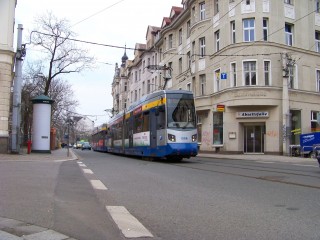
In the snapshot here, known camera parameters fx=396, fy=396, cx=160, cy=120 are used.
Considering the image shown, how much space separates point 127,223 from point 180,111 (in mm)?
13509

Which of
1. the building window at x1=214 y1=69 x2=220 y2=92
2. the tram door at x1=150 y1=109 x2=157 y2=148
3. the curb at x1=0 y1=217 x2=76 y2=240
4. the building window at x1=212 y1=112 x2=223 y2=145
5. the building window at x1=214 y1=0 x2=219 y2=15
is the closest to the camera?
the curb at x1=0 y1=217 x2=76 y2=240

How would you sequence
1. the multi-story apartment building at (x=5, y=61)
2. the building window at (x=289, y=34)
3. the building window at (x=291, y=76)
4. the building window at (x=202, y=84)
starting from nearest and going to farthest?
1. the multi-story apartment building at (x=5, y=61)
2. the building window at (x=291, y=76)
3. the building window at (x=289, y=34)
4. the building window at (x=202, y=84)

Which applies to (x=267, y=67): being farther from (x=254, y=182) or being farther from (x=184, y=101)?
(x=254, y=182)

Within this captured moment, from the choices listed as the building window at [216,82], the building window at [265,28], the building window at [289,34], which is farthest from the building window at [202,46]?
the building window at [289,34]

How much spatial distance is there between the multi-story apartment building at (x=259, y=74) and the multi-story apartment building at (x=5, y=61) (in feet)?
56.5

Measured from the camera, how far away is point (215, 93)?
35906mm

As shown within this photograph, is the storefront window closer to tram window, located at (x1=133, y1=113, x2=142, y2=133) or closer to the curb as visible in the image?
tram window, located at (x1=133, y1=113, x2=142, y2=133)

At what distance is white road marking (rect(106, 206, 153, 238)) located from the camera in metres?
5.27

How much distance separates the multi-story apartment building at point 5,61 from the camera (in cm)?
2352

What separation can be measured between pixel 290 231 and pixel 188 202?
8.48 feet

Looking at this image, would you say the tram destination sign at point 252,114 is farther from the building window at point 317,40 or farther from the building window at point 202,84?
the building window at point 317,40

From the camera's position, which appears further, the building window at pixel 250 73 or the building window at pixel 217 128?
the building window at pixel 217 128

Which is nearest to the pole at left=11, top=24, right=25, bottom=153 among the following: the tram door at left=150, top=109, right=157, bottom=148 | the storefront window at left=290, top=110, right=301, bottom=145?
the tram door at left=150, top=109, right=157, bottom=148

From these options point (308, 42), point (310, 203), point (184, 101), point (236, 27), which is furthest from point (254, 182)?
point (308, 42)
